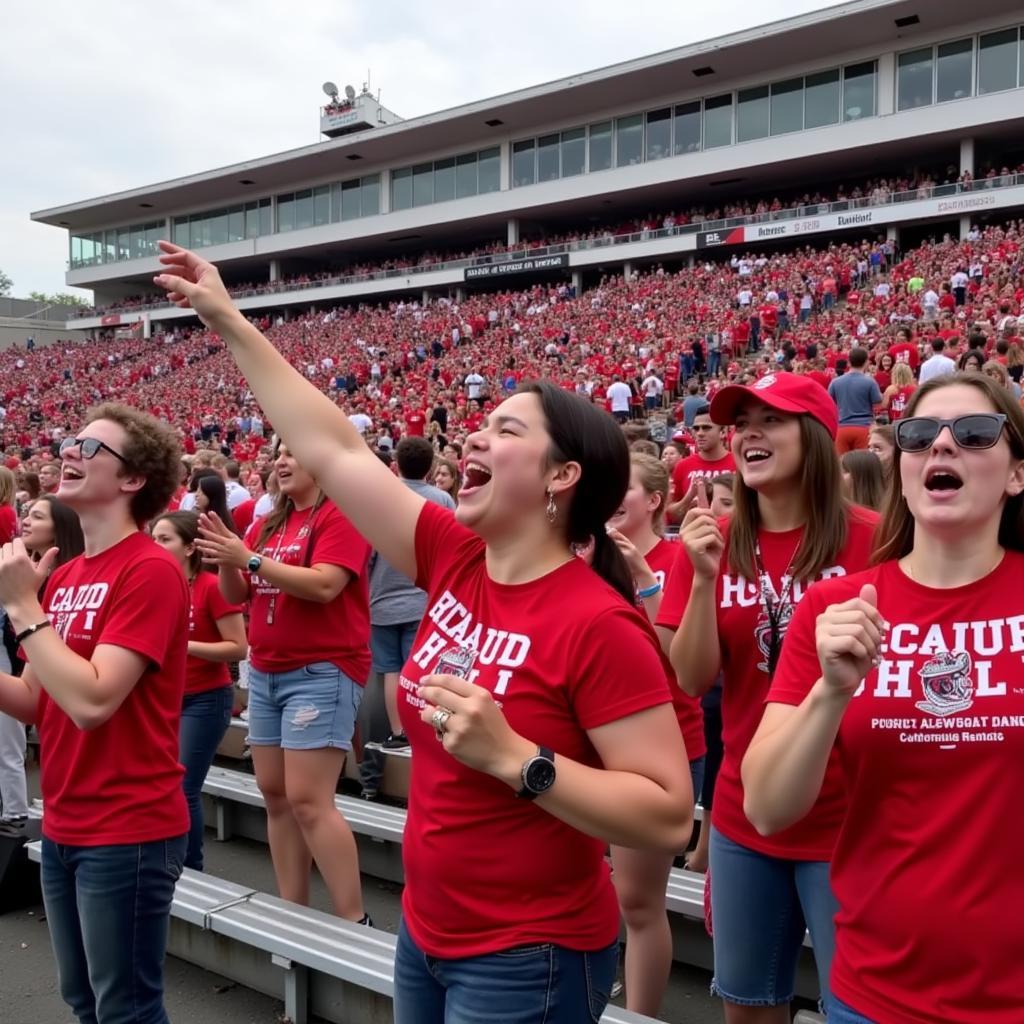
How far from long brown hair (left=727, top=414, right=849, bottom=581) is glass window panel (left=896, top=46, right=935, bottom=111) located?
3142 centimetres

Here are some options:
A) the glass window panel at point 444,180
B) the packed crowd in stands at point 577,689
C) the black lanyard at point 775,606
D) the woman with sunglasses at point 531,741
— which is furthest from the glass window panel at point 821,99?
the woman with sunglasses at point 531,741

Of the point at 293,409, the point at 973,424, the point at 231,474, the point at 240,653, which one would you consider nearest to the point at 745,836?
the point at 973,424

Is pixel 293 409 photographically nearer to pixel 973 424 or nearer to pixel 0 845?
pixel 973 424

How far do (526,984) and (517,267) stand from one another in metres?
36.0

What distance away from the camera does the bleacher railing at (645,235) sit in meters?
27.1

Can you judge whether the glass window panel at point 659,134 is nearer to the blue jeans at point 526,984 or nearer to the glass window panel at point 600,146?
the glass window panel at point 600,146

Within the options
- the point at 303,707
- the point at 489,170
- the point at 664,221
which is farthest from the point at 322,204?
the point at 303,707

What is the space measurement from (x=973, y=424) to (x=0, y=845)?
14.5 ft

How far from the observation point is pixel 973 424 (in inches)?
66.6

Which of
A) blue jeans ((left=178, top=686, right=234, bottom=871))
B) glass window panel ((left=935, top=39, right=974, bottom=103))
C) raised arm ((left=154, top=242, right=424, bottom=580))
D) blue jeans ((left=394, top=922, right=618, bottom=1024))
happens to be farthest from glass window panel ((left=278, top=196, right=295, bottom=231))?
blue jeans ((left=394, top=922, right=618, bottom=1024))

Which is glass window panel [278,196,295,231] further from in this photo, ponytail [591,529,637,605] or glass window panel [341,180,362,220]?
ponytail [591,529,637,605]

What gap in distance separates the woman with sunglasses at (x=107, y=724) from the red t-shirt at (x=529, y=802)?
0.99 metres

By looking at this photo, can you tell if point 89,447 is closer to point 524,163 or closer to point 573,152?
point 573,152

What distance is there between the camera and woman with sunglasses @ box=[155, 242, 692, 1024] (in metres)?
1.57
